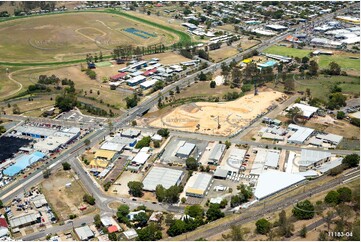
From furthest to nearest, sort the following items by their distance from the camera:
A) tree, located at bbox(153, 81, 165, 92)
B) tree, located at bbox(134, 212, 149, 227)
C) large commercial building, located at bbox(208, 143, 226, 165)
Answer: tree, located at bbox(153, 81, 165, 92) → large commercial building, located at bbox(208, 143, 226, 165) → tree, located at bbox(134, 212, 149, 227)

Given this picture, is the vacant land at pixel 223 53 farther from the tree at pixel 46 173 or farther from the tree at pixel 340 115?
the tree at pixel 46 173

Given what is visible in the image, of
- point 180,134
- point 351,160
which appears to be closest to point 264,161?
point 351,160

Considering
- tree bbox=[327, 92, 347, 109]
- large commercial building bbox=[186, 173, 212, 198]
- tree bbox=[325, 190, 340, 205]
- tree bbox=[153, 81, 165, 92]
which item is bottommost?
large commercial building bbox=[186, 173, 212, 198]

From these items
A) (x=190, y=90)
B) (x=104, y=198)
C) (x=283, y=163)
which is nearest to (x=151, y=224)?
(x=104, y=198)

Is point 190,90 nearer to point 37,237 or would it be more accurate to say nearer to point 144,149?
point 144,149

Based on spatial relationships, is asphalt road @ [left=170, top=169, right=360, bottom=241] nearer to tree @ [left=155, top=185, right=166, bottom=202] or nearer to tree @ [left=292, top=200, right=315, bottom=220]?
tree @ [left=292, top=200, right=315, bottom=220]

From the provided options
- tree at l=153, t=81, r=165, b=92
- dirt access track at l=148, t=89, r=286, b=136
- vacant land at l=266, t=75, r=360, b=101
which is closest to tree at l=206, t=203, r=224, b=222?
dirt access track at l=148, t=89, r=286, b=136

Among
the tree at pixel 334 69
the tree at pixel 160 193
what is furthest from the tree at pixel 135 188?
the tree at pixel 334 69

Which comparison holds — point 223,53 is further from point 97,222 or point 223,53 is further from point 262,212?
point 97,222
